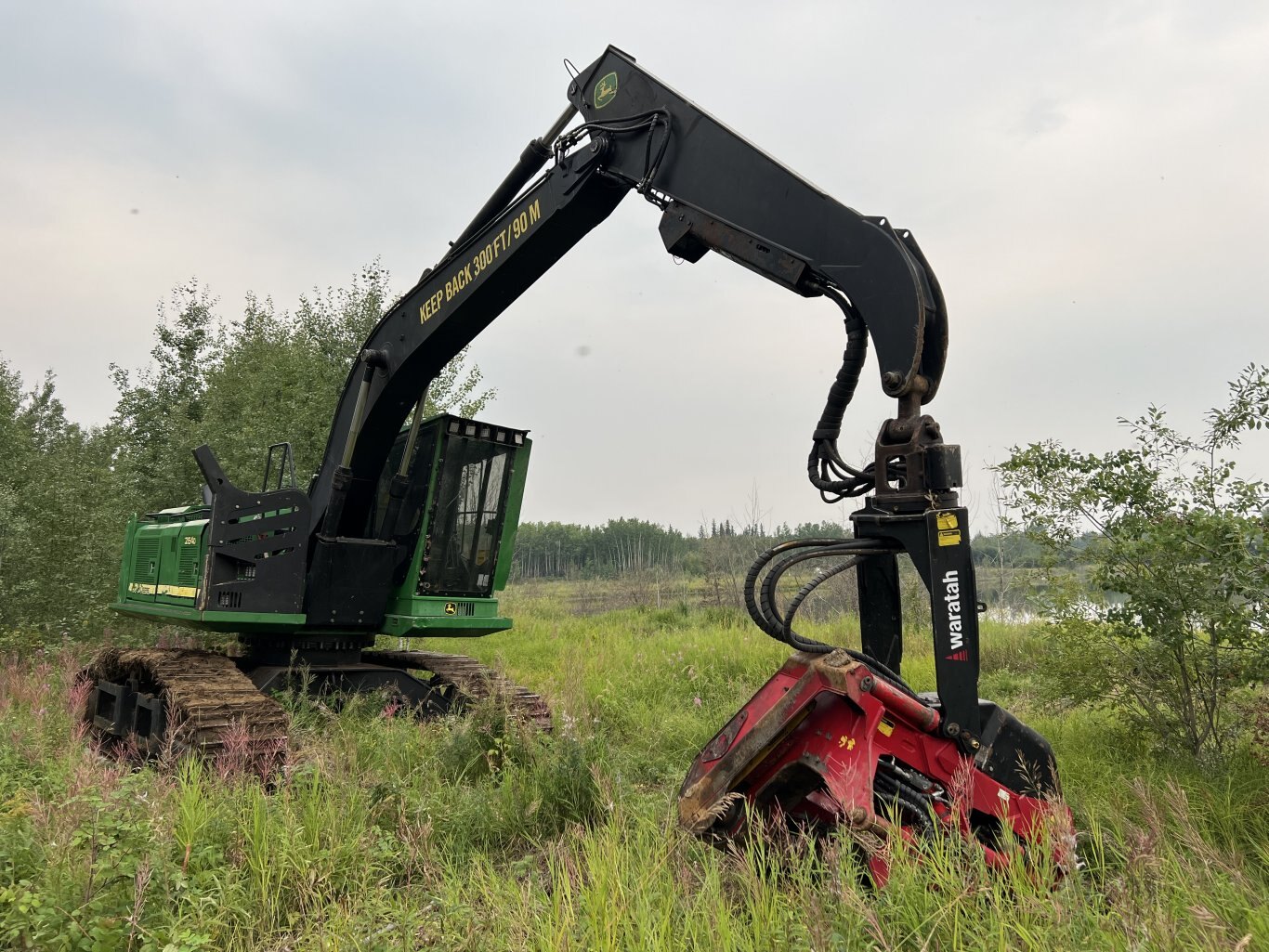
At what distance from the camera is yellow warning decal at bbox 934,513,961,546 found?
10.6 feet

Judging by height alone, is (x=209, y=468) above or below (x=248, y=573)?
above

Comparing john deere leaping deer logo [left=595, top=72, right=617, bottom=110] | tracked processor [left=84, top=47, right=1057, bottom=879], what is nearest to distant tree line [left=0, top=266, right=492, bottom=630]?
tracked processor [left=84, top=47, right=1057, bottom=879]

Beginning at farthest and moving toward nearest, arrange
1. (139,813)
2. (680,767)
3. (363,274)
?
1. (363,274)
2. (680,767)
3. (139,813)

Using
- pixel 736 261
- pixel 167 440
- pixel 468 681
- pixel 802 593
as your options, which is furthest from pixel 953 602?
pixel 167 440

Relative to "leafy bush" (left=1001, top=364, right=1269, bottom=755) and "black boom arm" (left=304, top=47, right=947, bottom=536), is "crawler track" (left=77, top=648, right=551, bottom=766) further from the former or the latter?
"leafy bush" (left=1001, top=364, right=1269, bottom=755)

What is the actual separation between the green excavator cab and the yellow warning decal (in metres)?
4.48

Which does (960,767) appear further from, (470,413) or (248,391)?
(248,391)

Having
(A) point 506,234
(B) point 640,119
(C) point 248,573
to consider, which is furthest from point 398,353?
(B) point 640,119

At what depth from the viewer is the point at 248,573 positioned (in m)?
6.80

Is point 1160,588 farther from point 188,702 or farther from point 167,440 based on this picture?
point 167,440

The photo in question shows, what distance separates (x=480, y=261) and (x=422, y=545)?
2.38 meters

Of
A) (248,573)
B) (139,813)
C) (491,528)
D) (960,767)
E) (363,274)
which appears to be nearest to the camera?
(960,767)

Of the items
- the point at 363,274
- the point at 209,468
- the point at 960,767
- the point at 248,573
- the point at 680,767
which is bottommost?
the point at 680,767

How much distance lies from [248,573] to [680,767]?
12.2 ft
